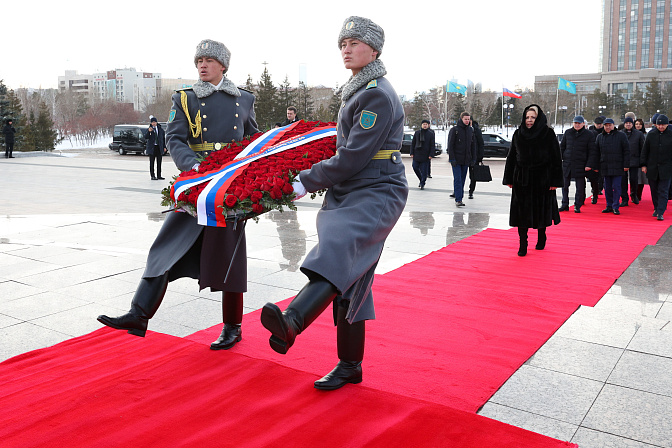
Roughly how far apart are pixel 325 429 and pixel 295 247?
192 inches

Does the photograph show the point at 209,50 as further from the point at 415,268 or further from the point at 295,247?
the point at 295,247

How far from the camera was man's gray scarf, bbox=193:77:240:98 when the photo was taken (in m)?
4.07

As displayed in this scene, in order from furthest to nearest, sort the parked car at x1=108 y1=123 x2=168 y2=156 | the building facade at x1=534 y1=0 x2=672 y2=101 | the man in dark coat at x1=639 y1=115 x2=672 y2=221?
the building facade at x1=534 y1=0 x2=672 y2=101
the parked car at x1=108 y1=123 x2=168 y2=156
the man in dark coat at x1=639 y1=115 x2=672 y2=221

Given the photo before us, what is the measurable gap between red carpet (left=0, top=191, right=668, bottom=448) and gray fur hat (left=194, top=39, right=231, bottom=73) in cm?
188

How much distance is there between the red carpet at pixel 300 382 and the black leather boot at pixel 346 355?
0.07 meters

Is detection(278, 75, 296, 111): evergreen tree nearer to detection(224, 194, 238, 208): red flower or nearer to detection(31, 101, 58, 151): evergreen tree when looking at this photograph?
detection(31, 101, 58, 151): evergreen tree

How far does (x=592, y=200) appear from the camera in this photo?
1320cm

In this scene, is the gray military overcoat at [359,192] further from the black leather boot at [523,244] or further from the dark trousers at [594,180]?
the dark trousers at [594,180]

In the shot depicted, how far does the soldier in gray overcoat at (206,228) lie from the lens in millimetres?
3818

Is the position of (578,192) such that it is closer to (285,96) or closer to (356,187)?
(356,187)

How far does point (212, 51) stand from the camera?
406cm

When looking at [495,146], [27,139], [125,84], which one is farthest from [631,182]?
[125,84]

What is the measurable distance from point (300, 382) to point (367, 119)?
1.52 metres

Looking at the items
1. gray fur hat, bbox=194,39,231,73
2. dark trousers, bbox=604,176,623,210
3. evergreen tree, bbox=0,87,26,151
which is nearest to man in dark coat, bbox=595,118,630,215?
dark trousers, bbox=604,176,623,210
